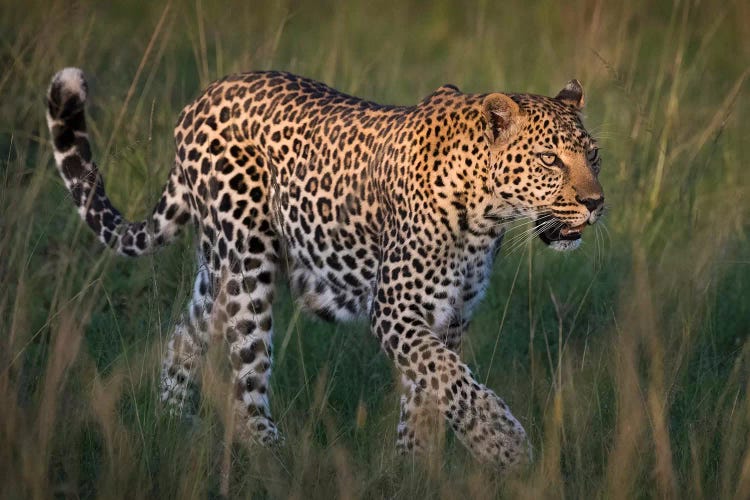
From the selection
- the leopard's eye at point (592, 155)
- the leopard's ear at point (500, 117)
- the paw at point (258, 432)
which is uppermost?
the leopard's ear at point (500, 117)

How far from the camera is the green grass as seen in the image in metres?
5.10

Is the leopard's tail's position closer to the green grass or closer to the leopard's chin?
the green grass

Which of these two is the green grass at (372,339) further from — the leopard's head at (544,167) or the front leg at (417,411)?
the leopard's head at (544,167)

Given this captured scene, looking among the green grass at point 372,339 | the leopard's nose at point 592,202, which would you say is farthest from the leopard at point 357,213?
the green grass at point 372,339

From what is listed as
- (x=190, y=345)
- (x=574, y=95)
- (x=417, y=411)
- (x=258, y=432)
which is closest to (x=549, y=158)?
(x=574, y=95)

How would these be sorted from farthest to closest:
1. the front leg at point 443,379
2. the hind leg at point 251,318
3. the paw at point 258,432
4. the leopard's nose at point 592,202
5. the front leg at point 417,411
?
1. the hind leg at point 251,318
2. the front leg at point 417,411
3. the paw at point 258,432
4. the leopard's nose at point 592,202
5. the front leg at point 443,379

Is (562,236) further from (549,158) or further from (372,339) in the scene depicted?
(372,339)

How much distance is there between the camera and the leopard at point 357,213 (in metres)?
5.96

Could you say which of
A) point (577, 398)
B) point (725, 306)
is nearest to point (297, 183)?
point (577, 398)

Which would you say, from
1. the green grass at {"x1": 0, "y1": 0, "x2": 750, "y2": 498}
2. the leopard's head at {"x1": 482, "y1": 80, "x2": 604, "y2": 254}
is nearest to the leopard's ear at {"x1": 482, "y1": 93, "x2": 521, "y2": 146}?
the leopard's head at {"x1": 482, "y1": 80, "x2": 604, "y2": 254}

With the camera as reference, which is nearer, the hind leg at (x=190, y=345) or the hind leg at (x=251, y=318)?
the hind leg at (x=251, y=318)

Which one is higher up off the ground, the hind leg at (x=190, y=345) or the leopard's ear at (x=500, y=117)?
the leopard's ear at (x=500, y=117)

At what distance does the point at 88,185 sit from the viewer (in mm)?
6844

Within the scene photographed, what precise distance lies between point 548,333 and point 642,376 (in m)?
0.88
